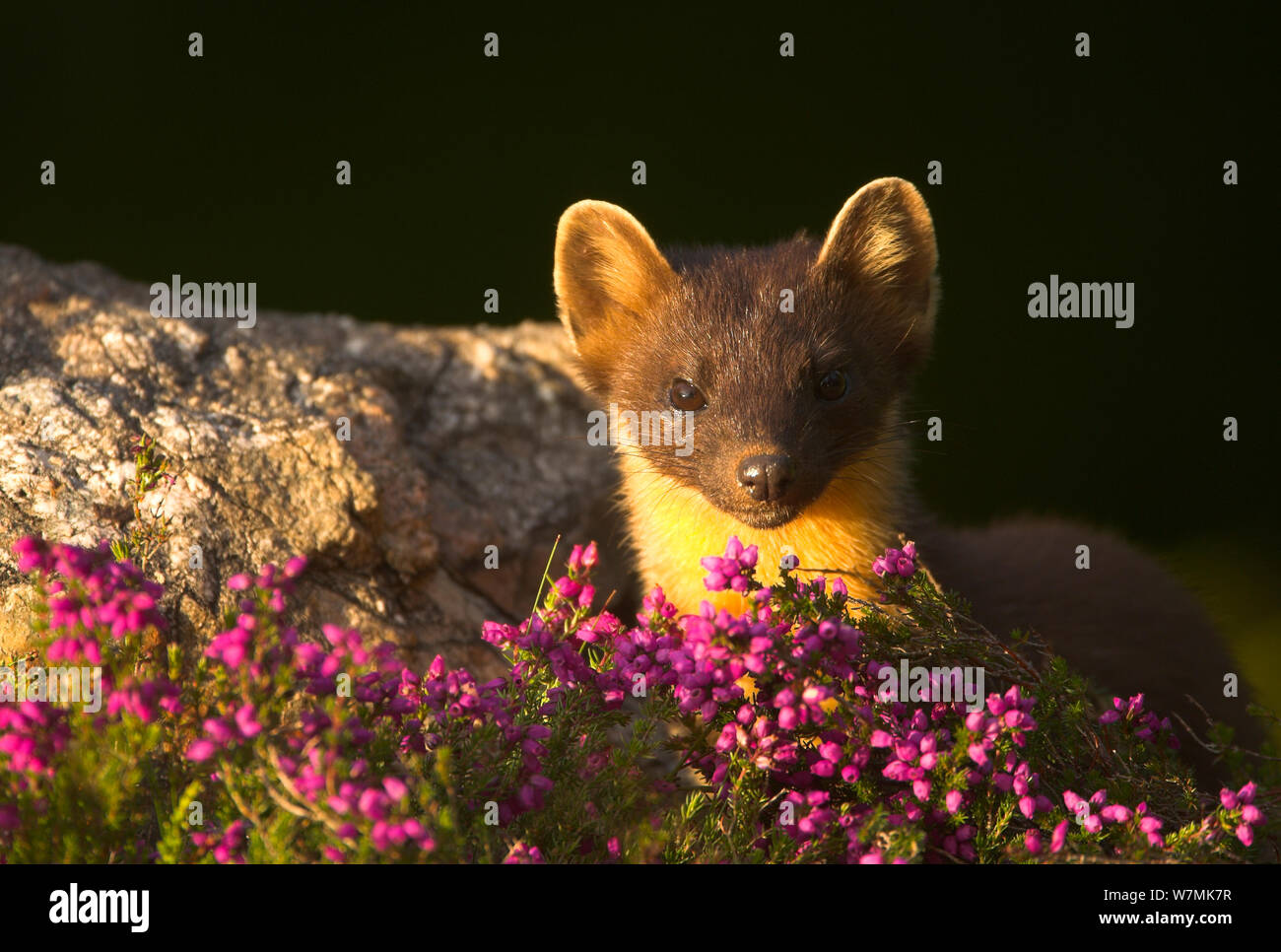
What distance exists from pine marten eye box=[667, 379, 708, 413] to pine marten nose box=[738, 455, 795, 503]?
44 centimetres

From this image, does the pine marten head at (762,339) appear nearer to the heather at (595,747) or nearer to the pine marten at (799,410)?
the pine marten at (799,410)

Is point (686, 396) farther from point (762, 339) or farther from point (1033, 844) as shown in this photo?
point (1033, 844)

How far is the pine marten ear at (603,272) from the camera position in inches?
181

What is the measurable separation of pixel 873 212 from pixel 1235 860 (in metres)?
2.60

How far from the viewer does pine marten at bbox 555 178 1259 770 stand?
4.15m

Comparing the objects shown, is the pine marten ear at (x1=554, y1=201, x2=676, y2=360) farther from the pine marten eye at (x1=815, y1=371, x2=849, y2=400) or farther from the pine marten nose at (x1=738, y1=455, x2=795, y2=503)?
the pine marten nose at (x1=738, y1=455, x2=795, y2=503)

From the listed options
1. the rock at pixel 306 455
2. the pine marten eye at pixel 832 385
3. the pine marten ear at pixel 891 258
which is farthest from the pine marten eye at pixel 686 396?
the rock at pixel 306 455

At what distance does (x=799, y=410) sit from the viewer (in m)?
4.14

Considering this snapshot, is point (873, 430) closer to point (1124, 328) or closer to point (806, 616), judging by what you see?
point (806, 616)

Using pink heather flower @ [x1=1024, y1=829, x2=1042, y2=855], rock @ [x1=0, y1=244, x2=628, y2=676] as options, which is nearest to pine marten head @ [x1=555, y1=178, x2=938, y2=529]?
rock @ [x1=0, y1=244, x2=628, y2=676]

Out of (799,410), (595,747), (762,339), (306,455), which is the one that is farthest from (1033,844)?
(306,455)

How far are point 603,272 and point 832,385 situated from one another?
1.13 m
